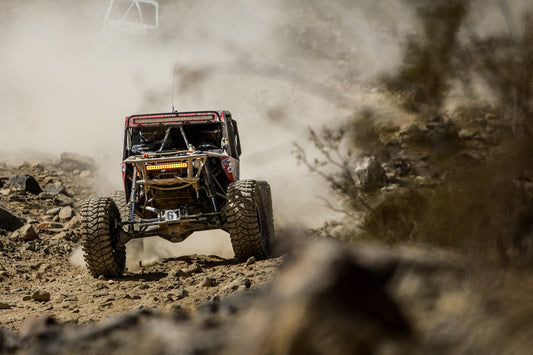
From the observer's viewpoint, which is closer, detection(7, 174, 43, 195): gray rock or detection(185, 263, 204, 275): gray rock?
detection(185, 263, 204, 275): gray rock

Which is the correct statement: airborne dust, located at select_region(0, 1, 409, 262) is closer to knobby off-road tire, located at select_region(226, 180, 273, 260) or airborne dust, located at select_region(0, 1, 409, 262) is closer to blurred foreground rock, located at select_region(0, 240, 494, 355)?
knobby off-road tire, located at select_region(226, 180, 273, 260)

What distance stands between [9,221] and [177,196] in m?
4.88

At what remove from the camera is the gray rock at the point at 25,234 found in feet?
38.4

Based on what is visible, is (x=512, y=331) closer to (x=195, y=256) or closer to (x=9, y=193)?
(x=195, y=256)

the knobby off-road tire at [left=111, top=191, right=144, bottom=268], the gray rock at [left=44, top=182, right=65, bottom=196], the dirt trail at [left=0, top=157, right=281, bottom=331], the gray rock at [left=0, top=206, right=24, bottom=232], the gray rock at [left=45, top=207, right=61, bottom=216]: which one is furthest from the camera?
the gray rock at [left=44, top=182, right=65, bottom=196]

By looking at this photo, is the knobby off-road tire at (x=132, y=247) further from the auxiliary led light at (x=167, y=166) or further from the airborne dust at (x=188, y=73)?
the airborne dust at (x=188, y=73)

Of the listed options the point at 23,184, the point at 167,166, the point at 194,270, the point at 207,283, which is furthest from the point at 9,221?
the point at 207,283

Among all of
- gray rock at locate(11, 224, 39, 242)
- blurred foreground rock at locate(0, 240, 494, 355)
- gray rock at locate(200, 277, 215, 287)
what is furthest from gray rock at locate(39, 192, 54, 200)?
blurred foreground rock at locate(0, 240, 494, 355)

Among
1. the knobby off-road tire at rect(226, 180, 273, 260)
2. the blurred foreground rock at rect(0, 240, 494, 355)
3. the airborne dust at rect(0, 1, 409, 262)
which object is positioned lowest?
the blurred foreground rock at rect(0, 240, 494, 355)

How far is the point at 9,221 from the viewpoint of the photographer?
12.4 m

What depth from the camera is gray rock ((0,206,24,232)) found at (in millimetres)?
12219

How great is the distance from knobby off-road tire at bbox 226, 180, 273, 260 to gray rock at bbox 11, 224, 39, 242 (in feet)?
16.5

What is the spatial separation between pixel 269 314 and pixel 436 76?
5.26m

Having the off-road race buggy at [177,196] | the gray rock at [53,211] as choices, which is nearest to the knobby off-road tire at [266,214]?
the off-road race buggy at [177,196]
